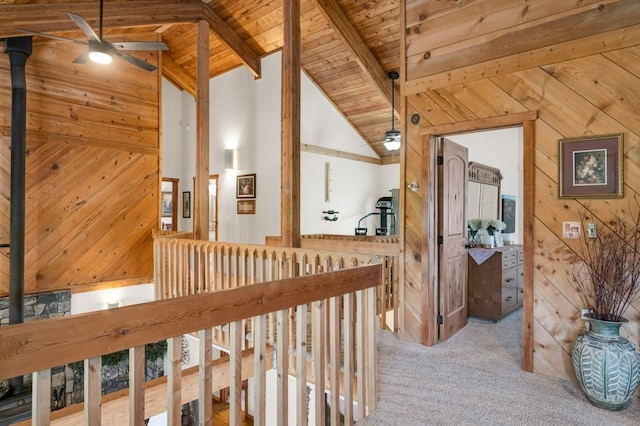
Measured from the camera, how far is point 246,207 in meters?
7.52

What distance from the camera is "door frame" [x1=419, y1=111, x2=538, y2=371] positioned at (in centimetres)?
299

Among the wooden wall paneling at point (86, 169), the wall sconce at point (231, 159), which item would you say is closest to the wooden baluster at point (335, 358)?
the wooden wall paneling at point (86, 169)

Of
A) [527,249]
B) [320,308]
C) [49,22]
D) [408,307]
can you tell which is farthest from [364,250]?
[49,22]

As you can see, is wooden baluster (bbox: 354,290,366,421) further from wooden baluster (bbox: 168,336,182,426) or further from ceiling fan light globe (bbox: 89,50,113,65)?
ceiling fan light globe (bbox: 89,50,113,65)

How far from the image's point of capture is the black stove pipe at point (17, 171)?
4656mm

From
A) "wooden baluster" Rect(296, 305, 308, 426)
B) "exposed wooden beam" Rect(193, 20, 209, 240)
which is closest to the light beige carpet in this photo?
"wooden baluster" Rect(296, 305, 308, 426)

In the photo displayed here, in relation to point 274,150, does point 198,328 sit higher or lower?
lower

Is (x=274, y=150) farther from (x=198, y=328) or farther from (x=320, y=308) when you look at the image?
(x=198, y=328)


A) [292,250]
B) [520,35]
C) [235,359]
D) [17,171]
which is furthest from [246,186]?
[235,359]

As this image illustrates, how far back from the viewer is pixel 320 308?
207 cm

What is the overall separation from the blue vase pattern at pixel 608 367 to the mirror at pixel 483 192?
331 cm

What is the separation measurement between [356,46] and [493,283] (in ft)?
14.0

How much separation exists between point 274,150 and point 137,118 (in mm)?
2481

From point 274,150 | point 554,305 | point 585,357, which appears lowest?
point 585,357
